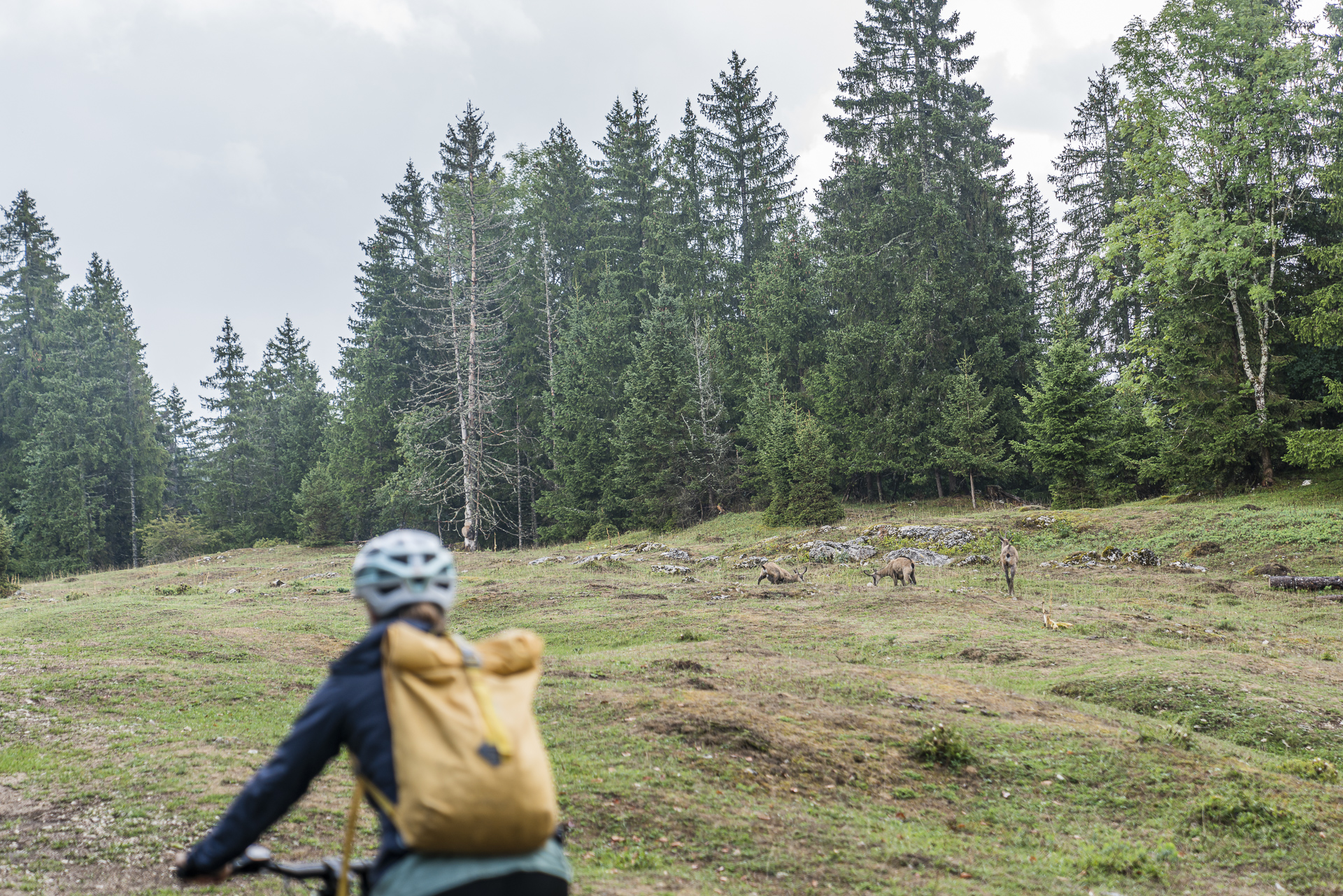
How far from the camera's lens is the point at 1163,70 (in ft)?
105

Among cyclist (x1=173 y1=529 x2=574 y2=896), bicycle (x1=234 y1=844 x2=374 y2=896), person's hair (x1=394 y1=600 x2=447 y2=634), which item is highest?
person's hair (x1=394 y1=600 x2=447 y2=634)

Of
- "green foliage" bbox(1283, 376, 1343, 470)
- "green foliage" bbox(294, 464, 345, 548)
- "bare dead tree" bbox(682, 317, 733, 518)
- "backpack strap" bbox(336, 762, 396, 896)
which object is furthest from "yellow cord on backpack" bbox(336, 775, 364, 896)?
"green foliage" bbox(294, 464, 345, 548)

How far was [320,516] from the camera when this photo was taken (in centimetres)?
4869

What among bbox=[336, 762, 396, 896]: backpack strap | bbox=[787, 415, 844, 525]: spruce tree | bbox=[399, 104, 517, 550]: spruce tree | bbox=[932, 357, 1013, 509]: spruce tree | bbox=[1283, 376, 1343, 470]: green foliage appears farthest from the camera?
bbox=[399, 104, 517, 550]: spruce tree

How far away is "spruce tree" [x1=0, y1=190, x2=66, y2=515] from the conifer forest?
0.85 ft

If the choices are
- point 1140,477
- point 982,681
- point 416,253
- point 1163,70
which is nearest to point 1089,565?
point 1140,477

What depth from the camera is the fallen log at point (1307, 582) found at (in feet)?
61.1

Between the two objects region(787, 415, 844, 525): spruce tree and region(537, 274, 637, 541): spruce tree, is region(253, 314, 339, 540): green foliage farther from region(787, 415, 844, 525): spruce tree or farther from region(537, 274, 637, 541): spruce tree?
region(787, 415, 844, 525): spruce tree

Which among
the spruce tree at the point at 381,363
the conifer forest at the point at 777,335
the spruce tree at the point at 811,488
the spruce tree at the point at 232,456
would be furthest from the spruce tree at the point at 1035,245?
the spruce tree at the point at 232,456

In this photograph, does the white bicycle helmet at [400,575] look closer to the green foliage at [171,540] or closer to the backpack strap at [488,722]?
the backpack strap at [488,722]

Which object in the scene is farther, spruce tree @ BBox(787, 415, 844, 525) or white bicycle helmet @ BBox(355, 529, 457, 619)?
spruce tree @ BBox(787, 415, 844, 525)

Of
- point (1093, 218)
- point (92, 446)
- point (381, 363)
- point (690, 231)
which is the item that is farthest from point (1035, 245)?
point (92, 446)

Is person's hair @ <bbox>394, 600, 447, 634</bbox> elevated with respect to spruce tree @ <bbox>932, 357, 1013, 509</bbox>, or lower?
lower

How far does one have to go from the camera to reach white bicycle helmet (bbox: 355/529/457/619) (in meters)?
2.68
